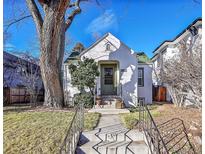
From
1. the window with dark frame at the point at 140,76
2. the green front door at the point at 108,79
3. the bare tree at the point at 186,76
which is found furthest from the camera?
the window with dark frame at the point at 140,76

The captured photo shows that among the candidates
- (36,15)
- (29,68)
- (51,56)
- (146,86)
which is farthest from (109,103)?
(29,68)

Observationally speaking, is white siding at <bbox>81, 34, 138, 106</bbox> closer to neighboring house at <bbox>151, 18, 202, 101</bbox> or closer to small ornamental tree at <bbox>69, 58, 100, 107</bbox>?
small ornamental tree at <bbox>69, 58, 100, 107</bbox>

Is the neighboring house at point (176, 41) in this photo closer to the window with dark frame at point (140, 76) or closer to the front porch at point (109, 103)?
A: the window with dark frame at point (140, 76)

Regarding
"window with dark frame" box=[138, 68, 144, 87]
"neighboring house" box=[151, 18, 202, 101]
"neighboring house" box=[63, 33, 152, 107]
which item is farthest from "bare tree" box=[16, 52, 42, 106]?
"neighboring house" box=[151, 18, 202, 101]

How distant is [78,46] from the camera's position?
24875 mm

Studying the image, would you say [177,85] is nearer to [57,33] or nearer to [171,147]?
[171,147]

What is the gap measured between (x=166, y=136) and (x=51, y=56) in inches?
234

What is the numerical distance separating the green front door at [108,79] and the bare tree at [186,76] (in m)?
4.09

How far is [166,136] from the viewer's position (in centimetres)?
580

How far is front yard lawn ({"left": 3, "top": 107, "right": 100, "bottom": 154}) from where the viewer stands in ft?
16.8

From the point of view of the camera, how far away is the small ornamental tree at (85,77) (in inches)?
→ 487

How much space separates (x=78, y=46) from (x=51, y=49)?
15.7 m

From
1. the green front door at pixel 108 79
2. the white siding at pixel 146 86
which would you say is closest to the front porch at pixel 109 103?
the green front door at pixel 108 79

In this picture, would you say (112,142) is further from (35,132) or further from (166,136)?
(35,132)
